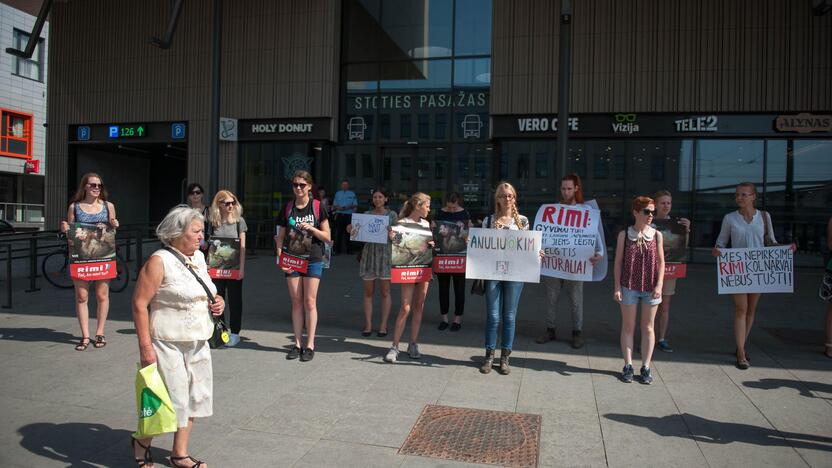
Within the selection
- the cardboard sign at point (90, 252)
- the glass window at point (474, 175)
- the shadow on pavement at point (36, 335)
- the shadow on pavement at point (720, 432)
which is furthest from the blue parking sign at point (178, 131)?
the shadow on pavement at point (720, 432)

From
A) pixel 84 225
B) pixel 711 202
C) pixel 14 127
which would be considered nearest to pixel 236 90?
pixel 84 225

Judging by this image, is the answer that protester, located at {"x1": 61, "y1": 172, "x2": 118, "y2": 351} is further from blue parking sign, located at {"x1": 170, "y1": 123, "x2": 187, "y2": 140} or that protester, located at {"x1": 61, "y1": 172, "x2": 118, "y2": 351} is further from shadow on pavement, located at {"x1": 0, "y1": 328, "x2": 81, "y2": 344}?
blue parking sign, located at {"x1": 170, "y1": 123, "x2": 187, "y2": 140}

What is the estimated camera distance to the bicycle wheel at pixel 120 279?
10.5 meters

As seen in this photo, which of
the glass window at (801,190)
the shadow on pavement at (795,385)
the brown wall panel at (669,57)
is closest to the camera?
the shadow on pavement at (795,385)

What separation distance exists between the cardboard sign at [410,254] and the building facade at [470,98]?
7.68 metres

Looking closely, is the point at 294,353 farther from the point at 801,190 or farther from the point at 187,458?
the point at 801,190

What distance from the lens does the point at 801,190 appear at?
14609mm

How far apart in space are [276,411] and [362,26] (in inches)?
576

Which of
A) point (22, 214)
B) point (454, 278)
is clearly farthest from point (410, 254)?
point (22, 214)

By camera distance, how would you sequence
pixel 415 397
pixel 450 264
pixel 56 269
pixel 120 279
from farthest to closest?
pixel 56 269 < pixel 120 279 < pixel 450 264 < pixel 415 397

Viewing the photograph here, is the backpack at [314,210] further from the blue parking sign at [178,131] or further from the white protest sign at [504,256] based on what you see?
the blue parking sign at [178,131]

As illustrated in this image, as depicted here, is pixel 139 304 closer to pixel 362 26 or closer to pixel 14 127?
pixel 362 26

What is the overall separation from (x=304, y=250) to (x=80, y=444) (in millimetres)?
2707

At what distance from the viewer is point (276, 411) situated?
4617mm
